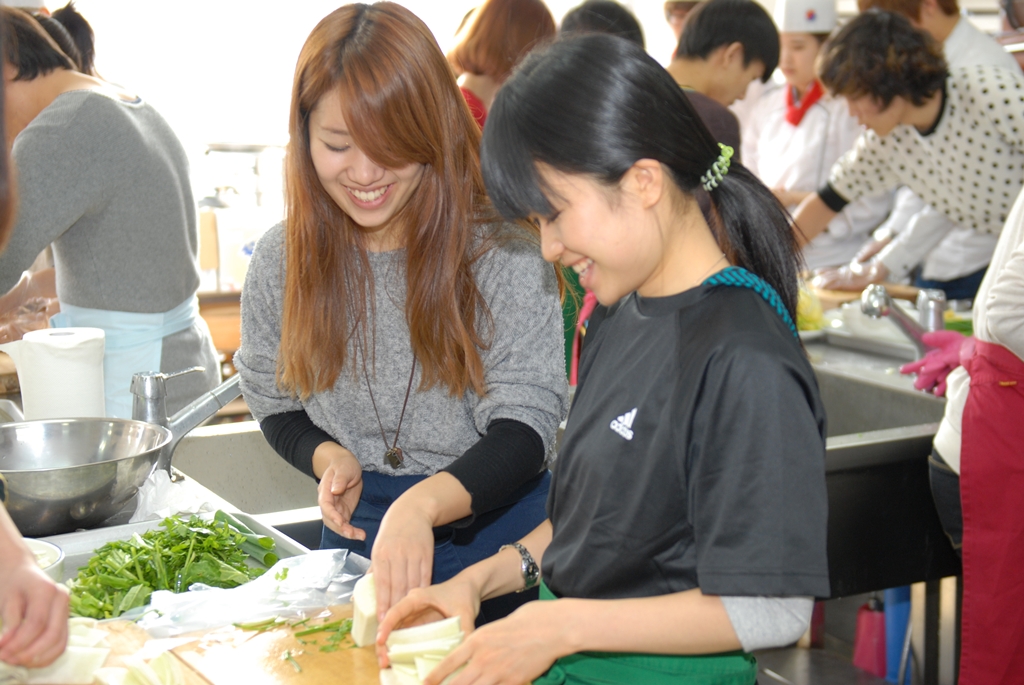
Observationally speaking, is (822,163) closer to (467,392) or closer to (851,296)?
(851,296)

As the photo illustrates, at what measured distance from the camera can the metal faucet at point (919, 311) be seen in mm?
2535

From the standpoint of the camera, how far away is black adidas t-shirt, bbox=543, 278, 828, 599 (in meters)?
0.88

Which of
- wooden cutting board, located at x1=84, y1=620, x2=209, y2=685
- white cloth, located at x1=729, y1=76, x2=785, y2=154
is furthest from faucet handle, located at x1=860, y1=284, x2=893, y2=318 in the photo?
white cloth, located at x1=729, y1=76, x2=785, y2=154

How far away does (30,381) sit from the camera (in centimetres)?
170

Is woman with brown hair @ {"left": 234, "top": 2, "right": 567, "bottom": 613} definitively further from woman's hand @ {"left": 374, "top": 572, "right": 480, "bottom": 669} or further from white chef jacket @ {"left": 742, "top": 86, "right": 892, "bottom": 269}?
white chef jacket @ {"left": 742, "top": 86, "right": 892, "bottom": 269}

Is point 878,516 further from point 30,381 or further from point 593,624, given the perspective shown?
point 30,381

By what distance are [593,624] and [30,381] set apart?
1.18m

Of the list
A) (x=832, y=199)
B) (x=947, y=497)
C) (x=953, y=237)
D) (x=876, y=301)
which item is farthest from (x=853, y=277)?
(x=947, y=497)

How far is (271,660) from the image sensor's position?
1088 mm

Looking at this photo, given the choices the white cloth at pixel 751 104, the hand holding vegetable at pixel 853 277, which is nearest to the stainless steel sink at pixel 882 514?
the hand holding vegetable at pixel 853 277

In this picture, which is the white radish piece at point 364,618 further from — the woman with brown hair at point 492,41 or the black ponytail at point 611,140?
the woman with brown hair at point 492,41

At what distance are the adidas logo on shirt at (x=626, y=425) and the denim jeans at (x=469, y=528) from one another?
515 millimetres

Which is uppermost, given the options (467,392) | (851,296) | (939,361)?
(467,392)

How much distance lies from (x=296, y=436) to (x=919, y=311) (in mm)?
1924
